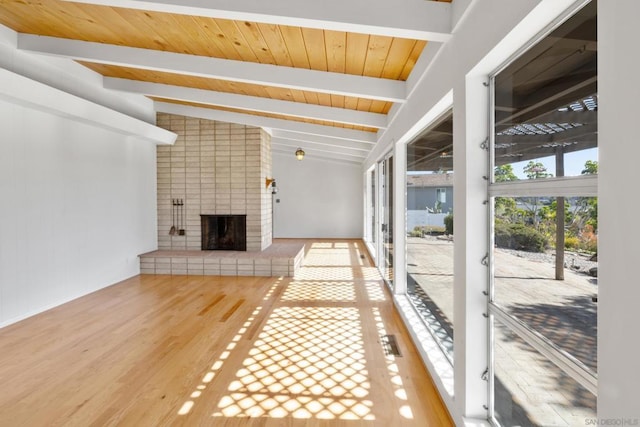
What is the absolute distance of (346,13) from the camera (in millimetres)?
2189

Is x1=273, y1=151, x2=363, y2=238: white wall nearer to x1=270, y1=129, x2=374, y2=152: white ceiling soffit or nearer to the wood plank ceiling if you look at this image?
x1=270, y1=129, x2=374, y2=152: white ceiling soffit

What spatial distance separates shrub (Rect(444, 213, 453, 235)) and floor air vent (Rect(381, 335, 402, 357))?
1.18 m

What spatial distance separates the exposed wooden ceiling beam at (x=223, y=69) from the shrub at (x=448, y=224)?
1.24 m

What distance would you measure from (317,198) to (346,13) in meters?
10.2

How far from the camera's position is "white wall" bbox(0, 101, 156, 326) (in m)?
4.12

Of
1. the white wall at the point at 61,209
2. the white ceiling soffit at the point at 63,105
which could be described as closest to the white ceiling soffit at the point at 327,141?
the white ceiling soffit at the point at 63,105

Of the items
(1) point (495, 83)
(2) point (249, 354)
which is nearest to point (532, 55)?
(1) point (495, 83)

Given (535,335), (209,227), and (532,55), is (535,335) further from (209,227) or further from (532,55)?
(209,227)

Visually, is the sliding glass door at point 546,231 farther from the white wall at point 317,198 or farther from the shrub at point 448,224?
the white wall at point 317,198

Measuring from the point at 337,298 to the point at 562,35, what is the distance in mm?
4298

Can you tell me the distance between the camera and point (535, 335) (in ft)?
5.21

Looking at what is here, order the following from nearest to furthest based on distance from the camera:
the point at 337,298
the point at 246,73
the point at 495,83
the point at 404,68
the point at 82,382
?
the point at 495,83, the point at 82,382, the point at 404,68, the point at 246,73, the point at 337,298

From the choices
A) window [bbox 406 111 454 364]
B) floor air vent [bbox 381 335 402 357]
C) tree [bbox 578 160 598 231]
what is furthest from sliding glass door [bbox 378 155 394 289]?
tree [bbox 578 160 598 231]
